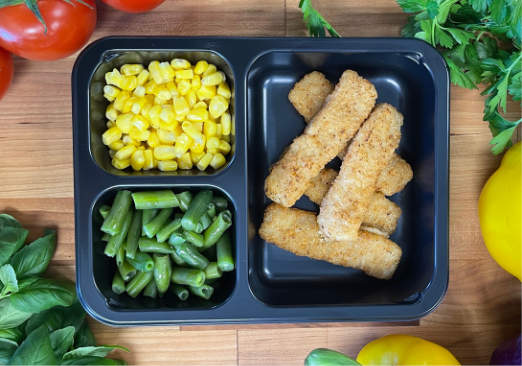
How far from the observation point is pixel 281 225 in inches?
67.6

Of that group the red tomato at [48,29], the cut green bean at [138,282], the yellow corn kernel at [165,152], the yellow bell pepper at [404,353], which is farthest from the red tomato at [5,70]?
the yellow bell pepper at [404,353]

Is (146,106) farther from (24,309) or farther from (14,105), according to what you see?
(24,309)

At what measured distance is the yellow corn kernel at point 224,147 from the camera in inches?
63.3

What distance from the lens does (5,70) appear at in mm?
1612

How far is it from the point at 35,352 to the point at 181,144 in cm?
76

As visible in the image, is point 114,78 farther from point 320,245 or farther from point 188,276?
point 320,245

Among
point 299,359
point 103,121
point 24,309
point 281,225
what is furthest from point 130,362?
point 103,121

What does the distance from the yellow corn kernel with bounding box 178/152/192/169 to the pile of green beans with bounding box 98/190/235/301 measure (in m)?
0.09

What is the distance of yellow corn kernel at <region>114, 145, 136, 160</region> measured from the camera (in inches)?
62.3

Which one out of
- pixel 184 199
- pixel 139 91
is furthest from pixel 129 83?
pixel 184 199

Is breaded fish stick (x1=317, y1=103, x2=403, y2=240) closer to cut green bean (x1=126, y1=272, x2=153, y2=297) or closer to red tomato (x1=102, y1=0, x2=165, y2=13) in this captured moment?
A: cut green bean (x1=126, y1=272, x2=153, y2=297)

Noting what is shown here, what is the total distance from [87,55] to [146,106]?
0.23 meters

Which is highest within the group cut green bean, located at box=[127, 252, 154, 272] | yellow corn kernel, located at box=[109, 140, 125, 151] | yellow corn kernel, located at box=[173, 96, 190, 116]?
yellow corn kernel, located at box=[173, 96, 190, 116]

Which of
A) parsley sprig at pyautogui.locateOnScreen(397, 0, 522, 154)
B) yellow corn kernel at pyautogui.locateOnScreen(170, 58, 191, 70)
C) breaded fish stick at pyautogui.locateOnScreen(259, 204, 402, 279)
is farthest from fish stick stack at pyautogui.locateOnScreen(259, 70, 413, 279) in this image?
yellow corn kernel at pyautogui.locateOnScreen(170, 58, 191, 70)
